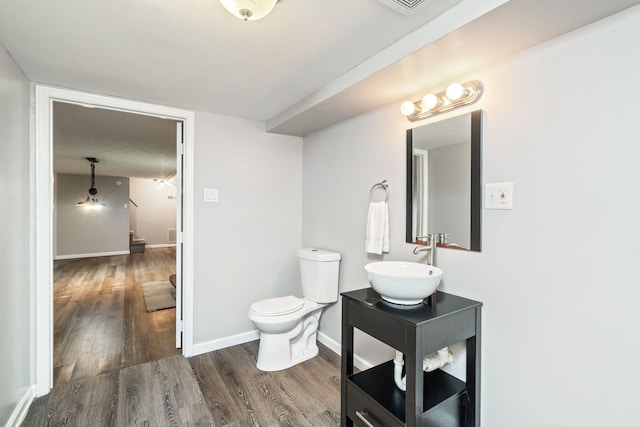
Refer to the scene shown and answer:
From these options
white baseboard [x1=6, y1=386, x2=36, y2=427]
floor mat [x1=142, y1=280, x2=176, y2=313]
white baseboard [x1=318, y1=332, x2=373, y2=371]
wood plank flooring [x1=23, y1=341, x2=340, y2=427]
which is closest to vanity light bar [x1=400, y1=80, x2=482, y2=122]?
white baseboard [x1=318, y1=332, x2=373, y2=371]

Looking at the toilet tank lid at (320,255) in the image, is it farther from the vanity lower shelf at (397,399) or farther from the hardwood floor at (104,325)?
the hardwood floor at (104,325)

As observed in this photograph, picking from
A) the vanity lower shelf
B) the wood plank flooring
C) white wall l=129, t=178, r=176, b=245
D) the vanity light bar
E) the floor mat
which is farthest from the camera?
white wall l=129, t=178, r=176, b=245

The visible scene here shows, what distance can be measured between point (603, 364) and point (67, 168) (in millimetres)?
8363

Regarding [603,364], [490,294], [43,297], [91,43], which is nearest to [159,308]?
[43,297]

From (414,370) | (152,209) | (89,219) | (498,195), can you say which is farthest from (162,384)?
(152,209)

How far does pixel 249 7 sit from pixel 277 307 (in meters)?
1.92

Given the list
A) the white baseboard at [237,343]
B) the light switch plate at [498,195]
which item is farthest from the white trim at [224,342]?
the light switch plate at [498,195]

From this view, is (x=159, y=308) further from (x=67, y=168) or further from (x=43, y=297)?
(x=67, y=168)

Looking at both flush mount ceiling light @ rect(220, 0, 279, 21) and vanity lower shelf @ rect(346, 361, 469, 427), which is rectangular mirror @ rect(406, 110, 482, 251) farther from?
flush mount ceiling light @ rect(220, 0, 279, 21)

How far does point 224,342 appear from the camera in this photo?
266 centimetres

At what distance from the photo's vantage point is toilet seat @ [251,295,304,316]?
223cm

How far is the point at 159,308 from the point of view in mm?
3689

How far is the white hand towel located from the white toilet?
46cm

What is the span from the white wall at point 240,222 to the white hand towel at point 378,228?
110cm
